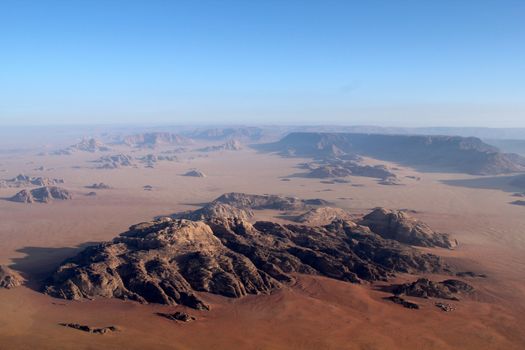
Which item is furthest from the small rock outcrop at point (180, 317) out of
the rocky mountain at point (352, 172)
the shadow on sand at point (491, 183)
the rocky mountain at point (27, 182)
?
the rocky mountain at point (352, 172)

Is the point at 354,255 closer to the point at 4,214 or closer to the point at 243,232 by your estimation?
the point at 243,232

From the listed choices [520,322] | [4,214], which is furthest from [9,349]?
[4,214]

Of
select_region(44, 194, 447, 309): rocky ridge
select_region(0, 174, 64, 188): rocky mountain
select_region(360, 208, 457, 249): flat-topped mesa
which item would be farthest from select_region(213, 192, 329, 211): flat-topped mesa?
select_region(0, 174, 64, 188): rocky mountain

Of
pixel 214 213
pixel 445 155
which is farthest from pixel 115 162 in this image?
pixel 445 155

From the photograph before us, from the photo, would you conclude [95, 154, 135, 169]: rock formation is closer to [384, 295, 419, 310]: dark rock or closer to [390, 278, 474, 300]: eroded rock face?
[390, 278, 474, 300]: eroded rock face

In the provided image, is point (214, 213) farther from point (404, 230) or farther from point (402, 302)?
point (402, 302)

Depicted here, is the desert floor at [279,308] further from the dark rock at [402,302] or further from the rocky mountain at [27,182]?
the rocky mountain at [27,182]

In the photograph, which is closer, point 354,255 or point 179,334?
point 179,334
